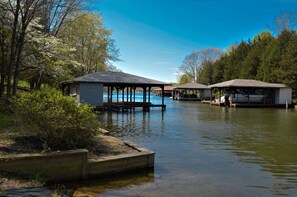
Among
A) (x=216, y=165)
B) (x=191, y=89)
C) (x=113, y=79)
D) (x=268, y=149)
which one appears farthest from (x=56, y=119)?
(x=191, y=89)

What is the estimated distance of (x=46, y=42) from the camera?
18.4m

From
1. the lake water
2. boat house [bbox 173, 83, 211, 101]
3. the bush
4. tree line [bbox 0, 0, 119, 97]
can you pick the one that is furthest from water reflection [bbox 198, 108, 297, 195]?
boat house [bbox 173, 83, 211, 101]

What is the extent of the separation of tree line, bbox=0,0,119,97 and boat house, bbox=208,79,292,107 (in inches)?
730

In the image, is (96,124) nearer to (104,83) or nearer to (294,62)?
(104,83)

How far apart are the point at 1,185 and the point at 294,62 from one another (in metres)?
42.7

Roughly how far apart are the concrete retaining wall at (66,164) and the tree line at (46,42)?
423 inches

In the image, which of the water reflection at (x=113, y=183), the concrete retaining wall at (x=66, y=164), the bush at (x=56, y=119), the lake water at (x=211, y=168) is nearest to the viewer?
the concrete retaining wall at (x=66, y=164)

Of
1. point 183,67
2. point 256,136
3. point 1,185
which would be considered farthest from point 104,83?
point 183,67

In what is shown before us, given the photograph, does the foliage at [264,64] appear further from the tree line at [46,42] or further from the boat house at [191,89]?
the tree line at [46,42]

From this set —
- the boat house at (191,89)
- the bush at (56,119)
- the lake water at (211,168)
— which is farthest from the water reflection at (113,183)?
the boat house at (191,89)

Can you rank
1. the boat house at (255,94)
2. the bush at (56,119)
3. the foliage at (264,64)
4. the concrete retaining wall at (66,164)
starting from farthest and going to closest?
the foliage at (264,64) < the boat house at (255,94) < the bush at (56,119) < the concrete retaining wall at (66,164)

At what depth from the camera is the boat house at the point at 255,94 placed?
3838cm

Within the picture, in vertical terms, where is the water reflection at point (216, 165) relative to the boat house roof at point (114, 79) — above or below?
below

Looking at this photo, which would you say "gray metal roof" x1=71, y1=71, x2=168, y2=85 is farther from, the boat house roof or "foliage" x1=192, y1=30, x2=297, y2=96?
"foliage" x1=192, y1=30, x2=297, y2=96
